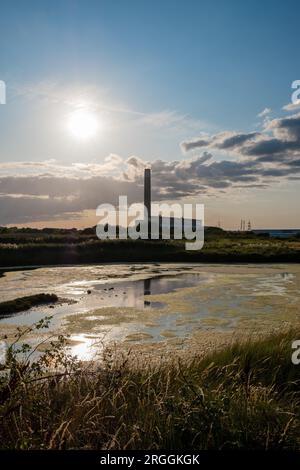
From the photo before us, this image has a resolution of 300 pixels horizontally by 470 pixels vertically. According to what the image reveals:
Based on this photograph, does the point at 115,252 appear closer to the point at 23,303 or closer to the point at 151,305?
the point at 23,303

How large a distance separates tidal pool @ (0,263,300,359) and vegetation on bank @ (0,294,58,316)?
667mm

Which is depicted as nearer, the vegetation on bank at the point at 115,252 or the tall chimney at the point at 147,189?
the vegetation on bank at the point at 115,252

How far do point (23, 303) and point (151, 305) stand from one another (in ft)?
18.4

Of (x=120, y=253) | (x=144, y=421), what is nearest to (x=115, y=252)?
(x=120, y=253)

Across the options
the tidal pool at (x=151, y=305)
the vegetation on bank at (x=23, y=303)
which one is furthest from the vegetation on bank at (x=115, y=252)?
the vegetation on bank at (x=23, y=303)

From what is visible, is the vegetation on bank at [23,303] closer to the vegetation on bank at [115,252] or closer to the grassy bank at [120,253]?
the vegetation on bank at [115,252]

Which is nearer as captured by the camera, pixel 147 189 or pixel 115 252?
pixel 115 252

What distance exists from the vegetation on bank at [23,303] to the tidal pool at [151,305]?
667 millimetres

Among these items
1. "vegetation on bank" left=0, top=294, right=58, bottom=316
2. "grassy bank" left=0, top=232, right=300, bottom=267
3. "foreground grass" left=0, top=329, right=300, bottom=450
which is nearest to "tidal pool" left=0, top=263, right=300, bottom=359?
"vegetation on bank" left=0, top=294, right=58, bottom=316

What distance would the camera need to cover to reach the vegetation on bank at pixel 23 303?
60.9 feet

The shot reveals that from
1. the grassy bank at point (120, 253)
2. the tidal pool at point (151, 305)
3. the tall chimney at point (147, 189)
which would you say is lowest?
the tidal pool at point (151, 305)

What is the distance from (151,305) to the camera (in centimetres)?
1973

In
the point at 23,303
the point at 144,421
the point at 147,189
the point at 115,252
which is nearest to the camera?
the point at 144,421

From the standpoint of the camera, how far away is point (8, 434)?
17.4 feet
